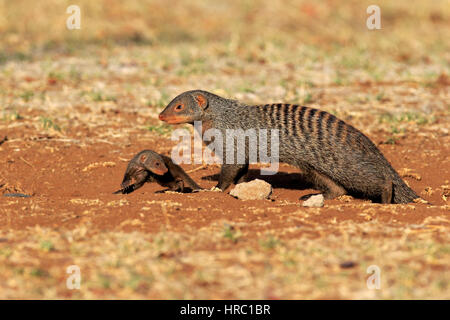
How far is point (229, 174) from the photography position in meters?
5.68

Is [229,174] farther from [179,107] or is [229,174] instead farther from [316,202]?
[316,202]

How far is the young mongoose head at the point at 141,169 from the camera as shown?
5750 millimetres

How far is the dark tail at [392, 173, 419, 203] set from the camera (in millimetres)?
5353

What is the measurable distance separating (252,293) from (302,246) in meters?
0.65

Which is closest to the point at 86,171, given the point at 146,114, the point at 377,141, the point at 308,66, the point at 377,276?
the point at 146,114

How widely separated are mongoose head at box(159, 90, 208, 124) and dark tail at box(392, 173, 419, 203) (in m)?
1.73

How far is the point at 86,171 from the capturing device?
617 centimetres

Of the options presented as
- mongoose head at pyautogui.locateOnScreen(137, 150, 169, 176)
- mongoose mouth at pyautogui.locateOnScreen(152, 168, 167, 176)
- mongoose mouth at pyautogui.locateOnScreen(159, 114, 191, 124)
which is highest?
mongoose mouth at pyautogui.locateOnScreen(159, 114, 191, 124)

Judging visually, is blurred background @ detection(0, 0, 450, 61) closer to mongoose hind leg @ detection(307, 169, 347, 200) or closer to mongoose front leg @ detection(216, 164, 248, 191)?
mongoose front leg @ detection(216, 164, 248, 191)

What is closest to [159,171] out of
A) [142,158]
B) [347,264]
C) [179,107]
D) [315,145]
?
[142,158]

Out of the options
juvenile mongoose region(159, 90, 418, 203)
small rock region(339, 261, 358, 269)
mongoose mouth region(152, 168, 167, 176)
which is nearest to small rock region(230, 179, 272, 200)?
juvenile mongoose region(159, 90, 418, 203)

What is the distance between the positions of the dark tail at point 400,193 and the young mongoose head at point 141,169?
195 cm
